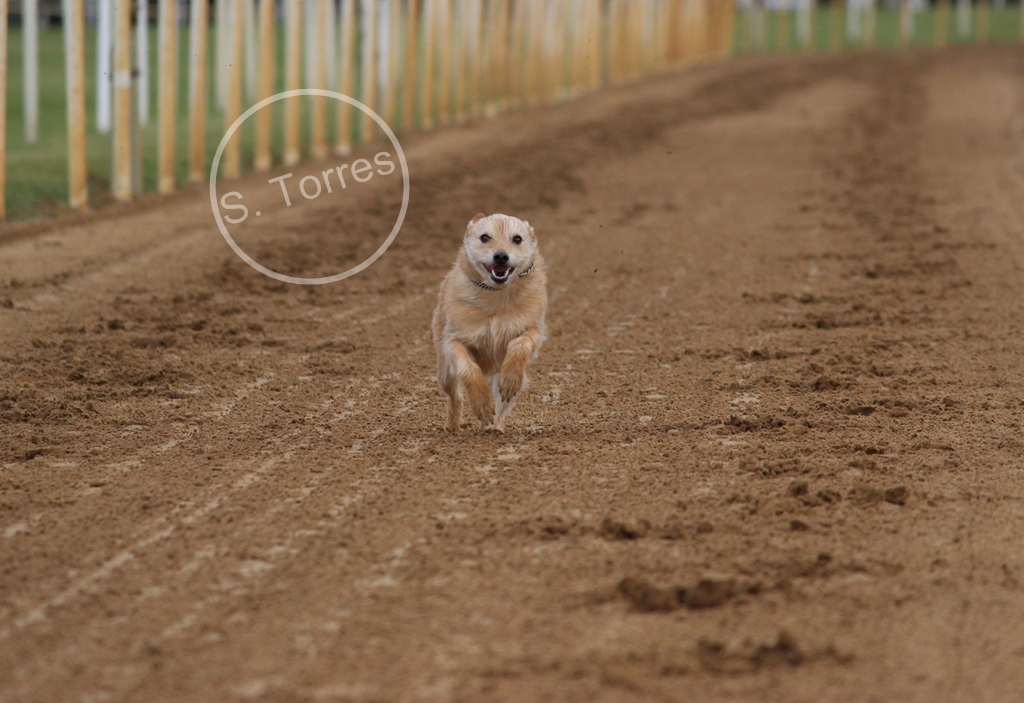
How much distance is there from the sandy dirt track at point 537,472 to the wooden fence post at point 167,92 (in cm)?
215

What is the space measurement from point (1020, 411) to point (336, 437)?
3.88m

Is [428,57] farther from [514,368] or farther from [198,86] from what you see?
[514,368]

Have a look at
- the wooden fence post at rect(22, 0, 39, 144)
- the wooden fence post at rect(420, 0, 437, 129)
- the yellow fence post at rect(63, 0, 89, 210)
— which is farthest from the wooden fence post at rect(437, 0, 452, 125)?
the yellow fence post at rect(63, 0, 89, 210)

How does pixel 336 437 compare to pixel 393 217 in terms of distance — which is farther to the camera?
pixel 393 217

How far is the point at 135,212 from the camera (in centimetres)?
1509

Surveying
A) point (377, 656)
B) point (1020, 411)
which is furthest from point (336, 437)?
point (1020, 411)

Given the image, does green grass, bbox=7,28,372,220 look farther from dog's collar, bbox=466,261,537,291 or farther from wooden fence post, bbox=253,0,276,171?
dog's collar, bbox=466,261,537,291

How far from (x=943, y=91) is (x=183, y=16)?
2778 cm

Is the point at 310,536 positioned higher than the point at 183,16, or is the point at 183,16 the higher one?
the point at 183,16

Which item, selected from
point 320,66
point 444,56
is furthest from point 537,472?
point 444,56

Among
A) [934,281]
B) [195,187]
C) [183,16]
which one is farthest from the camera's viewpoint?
[183,16]

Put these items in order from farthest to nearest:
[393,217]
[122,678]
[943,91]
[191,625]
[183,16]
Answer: [183,16] < [943,91] < [393,217] < [191,625] < [122,678]

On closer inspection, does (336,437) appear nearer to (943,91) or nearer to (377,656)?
(377,656)

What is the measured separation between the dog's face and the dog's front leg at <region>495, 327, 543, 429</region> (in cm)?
35
